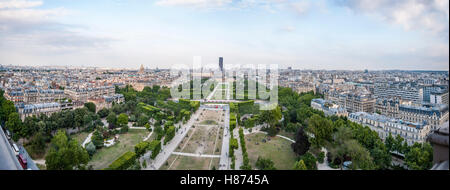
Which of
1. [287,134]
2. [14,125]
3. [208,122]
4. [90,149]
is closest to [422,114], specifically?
[287,134]

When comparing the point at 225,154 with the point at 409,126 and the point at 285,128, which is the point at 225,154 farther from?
the point at 409,126

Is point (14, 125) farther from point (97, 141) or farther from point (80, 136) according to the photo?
point (97, 141)
